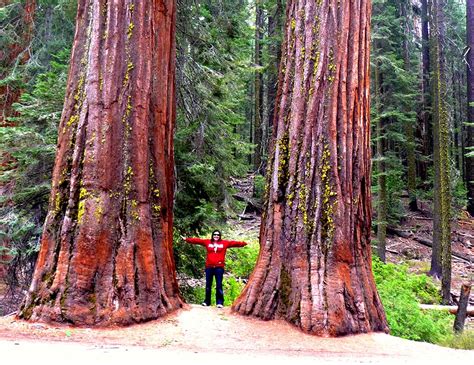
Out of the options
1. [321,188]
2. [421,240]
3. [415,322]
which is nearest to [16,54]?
[321,188]

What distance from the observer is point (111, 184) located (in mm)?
5016

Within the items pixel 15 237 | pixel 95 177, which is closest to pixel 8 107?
pixel 15 237

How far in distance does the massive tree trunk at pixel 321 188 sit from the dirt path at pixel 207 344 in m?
0.31

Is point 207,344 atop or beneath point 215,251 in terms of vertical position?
beneath

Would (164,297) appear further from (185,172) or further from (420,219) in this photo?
(420,219)

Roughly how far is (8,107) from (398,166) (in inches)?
715

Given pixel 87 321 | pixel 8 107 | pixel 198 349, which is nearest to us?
pixel 198 349

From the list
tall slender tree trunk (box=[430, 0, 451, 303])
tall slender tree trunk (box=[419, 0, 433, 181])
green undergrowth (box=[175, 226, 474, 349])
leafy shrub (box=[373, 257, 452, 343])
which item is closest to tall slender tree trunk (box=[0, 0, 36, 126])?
green undergrowth (box=[175, 226, 474, 349])

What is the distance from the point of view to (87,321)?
454 centimetres

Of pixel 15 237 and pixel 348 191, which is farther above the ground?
pixel 348 191

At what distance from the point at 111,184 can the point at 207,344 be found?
83.0 inches

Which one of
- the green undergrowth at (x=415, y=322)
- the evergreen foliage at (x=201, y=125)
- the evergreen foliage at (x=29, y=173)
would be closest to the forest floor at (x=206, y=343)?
the green undergrowth at (x=415, y=322)

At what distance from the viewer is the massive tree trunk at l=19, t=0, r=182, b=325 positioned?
4.72m

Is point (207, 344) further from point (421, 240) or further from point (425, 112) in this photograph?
point (425, 112)
